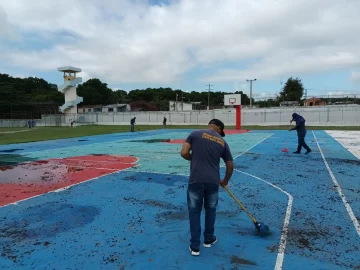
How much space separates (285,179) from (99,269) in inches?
259

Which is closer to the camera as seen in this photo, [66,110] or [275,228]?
[275,228]

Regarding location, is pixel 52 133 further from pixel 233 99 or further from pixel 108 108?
pixel 108 108

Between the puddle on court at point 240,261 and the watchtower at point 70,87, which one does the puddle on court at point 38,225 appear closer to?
the puddle on court at point 240,261

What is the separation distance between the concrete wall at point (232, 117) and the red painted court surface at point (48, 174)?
41359 mm

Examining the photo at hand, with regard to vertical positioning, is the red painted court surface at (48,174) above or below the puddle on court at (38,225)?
below

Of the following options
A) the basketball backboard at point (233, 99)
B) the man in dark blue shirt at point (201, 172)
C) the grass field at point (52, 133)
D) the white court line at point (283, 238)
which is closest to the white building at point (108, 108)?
the grass field at point (52, 133)

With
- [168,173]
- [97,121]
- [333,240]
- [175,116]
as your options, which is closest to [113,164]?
[168,173]

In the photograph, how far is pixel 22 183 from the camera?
29.4 ft

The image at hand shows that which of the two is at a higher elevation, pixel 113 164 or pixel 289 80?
pixel 289 80

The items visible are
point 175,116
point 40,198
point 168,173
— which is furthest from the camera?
point 175,116

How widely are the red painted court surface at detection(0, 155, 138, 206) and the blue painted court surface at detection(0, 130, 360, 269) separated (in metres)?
0.67

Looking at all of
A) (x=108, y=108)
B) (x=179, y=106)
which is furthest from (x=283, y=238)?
(x=179, y=106)

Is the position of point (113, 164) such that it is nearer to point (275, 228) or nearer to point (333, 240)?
point (275, 228)

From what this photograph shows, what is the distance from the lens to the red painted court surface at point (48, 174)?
8.00m
